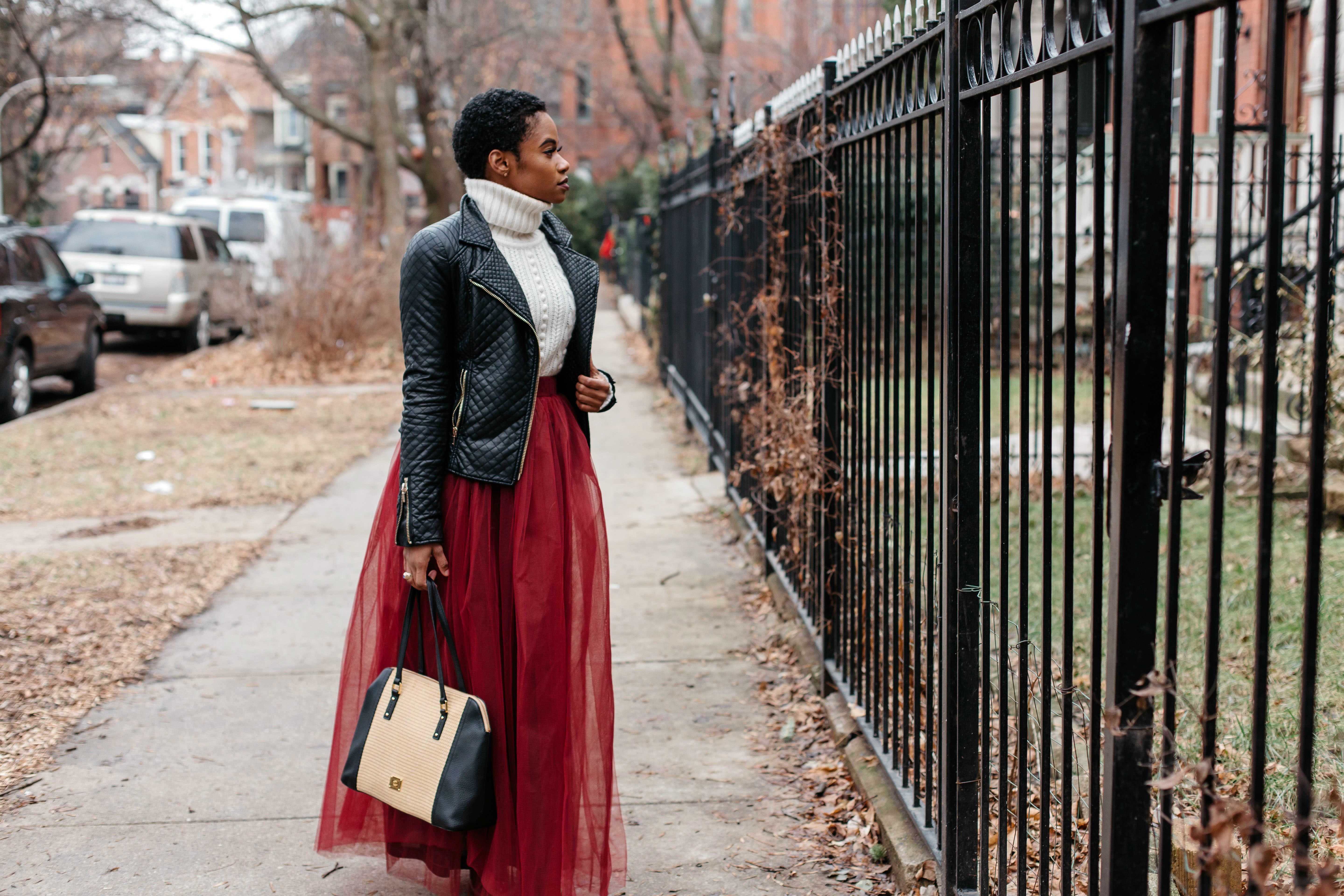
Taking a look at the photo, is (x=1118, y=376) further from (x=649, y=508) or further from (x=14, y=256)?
(x=14, y=256)

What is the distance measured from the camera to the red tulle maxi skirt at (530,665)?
3004 millimetres

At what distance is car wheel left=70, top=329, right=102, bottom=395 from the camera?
13727 millimetres

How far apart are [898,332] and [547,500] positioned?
1.02m

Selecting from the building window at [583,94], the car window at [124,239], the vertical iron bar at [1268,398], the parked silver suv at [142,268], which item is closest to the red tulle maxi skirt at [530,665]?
the vertical iron bar at [1268,398]

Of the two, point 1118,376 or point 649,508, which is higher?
point 1118,376

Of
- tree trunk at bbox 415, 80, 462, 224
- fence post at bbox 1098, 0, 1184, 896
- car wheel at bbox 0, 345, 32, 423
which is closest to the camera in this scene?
fence post at bbox 1098, 0, 1184, 896

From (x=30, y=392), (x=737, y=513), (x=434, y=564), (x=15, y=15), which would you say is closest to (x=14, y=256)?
(x=30, y=392)

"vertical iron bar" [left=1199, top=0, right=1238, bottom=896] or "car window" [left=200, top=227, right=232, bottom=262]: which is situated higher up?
"car window" [left=200, top=227, right=232, bottom=262]

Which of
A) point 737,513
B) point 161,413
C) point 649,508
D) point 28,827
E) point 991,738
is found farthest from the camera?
point 161,413

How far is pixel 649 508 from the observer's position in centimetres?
798

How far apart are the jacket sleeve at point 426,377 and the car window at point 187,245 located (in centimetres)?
1587

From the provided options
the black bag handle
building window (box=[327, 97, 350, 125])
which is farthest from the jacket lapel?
building window (box=[327, 97, 350, 125])

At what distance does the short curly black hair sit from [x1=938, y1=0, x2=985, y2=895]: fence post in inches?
39.1

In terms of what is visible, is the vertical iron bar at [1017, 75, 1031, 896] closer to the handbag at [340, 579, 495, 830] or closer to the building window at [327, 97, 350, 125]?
the handbag at [340, 579, 495, 830]
